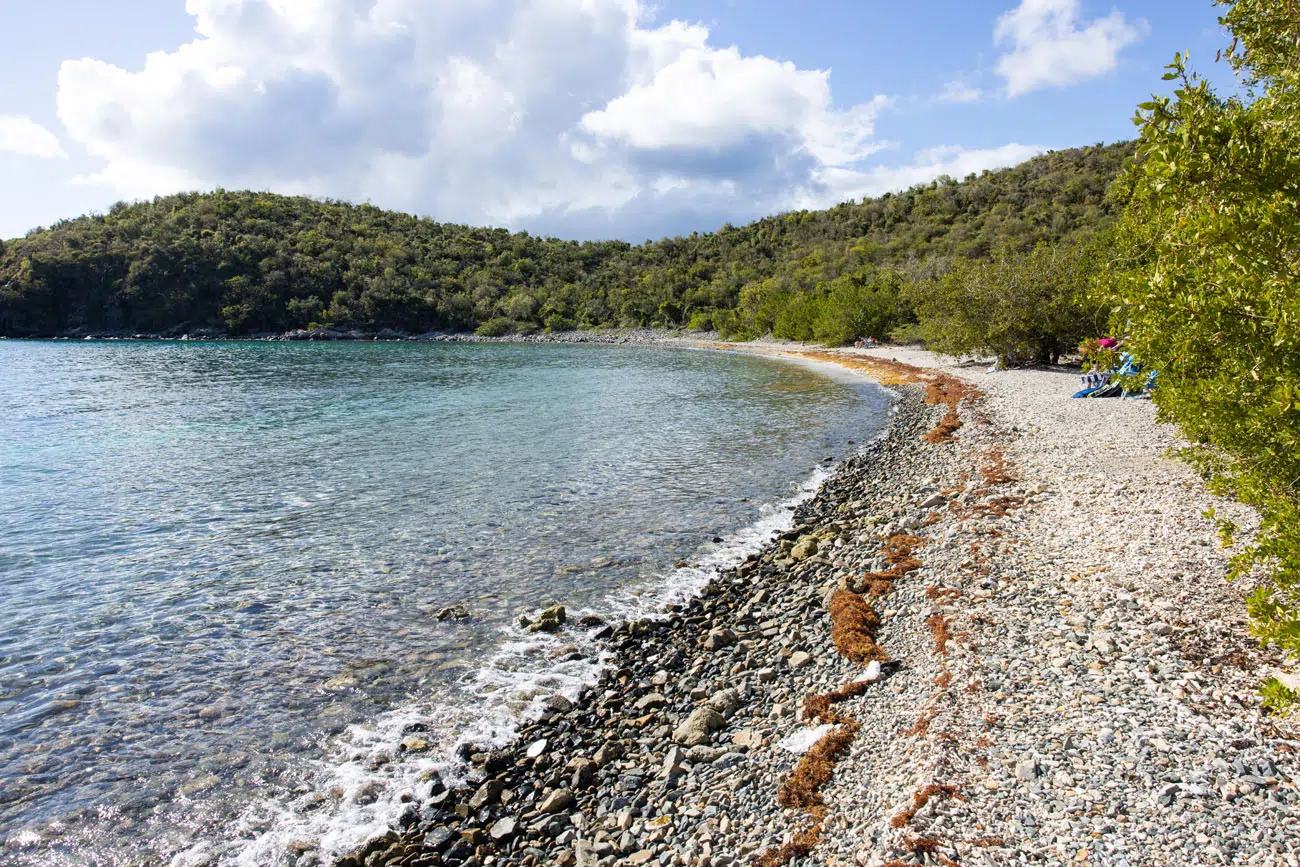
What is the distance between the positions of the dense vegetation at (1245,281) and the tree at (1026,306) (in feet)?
105

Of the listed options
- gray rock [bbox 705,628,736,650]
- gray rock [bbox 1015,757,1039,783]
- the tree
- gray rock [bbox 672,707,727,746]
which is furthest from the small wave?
the tree

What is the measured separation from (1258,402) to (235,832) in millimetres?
11982

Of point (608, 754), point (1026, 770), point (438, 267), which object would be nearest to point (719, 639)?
point (608, 754)

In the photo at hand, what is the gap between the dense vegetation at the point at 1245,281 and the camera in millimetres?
5648

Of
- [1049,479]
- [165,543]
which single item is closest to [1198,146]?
[1049,479]

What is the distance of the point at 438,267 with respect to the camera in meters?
174

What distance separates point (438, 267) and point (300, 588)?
6884 inches

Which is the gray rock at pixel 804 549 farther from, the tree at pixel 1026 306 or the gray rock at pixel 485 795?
the tree at pixel 1026 306

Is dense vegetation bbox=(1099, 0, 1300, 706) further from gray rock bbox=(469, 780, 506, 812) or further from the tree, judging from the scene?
the tree

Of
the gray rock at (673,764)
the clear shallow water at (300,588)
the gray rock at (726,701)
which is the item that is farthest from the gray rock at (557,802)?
the gray rock at (726,701)

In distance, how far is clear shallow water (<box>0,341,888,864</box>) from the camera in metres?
7.16

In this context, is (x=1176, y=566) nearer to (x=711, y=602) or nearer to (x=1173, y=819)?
(x=1173, y=819)

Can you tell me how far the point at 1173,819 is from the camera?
4.72 metres

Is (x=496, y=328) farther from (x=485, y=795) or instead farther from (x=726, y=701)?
(x=485, y=795)
